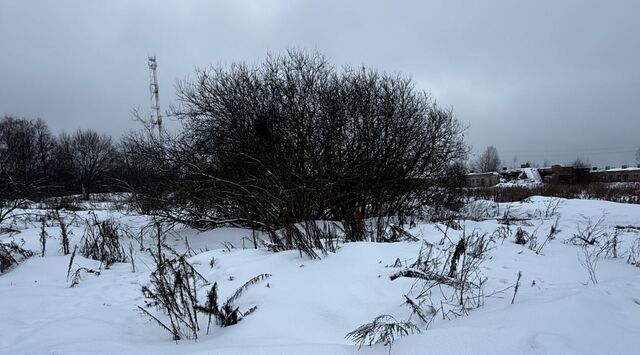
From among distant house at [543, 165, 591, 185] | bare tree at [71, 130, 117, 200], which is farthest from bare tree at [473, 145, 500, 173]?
bare tree at [71, 130, 117, 200]

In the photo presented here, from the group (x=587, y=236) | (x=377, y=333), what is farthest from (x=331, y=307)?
(x=587, y=236)

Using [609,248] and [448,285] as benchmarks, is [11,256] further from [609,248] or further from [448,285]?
[609,248]

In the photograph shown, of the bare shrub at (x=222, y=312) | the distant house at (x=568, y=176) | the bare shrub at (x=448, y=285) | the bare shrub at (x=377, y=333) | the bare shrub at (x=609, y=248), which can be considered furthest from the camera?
the distant house at (x=568, y=176)

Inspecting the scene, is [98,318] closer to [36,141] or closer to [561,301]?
[561,301]

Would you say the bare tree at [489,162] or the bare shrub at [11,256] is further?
the bare tree at [489,162]

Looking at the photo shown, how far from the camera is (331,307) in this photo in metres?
3.09

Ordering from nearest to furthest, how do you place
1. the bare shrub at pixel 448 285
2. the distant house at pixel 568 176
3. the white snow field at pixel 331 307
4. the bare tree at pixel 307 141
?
the white snow field at pixel 331 307
the bare shrub at pixel 448 285
the bare tree at pixel 307 141
the distant house at pixel 568 176

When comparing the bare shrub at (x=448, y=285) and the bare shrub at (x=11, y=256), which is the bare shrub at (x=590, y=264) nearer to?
the bare shrub at (x=448, y=285)

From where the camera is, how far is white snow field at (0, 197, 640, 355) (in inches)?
87.7

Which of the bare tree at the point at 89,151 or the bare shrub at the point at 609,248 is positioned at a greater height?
the bare tree at the point at 89,151

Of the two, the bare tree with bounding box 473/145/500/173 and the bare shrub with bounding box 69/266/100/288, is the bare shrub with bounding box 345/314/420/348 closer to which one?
the bare shrub with bounding box 69/266/100/288

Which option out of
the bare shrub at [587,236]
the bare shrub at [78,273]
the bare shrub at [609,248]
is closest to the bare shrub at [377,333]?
the bare shrub at [78,273]

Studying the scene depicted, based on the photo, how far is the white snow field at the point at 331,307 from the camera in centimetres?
223

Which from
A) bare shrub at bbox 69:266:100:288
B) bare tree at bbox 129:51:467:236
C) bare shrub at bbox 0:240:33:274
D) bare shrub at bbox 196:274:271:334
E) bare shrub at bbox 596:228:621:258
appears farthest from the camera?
bare tree at bbox 129:51:467:236
